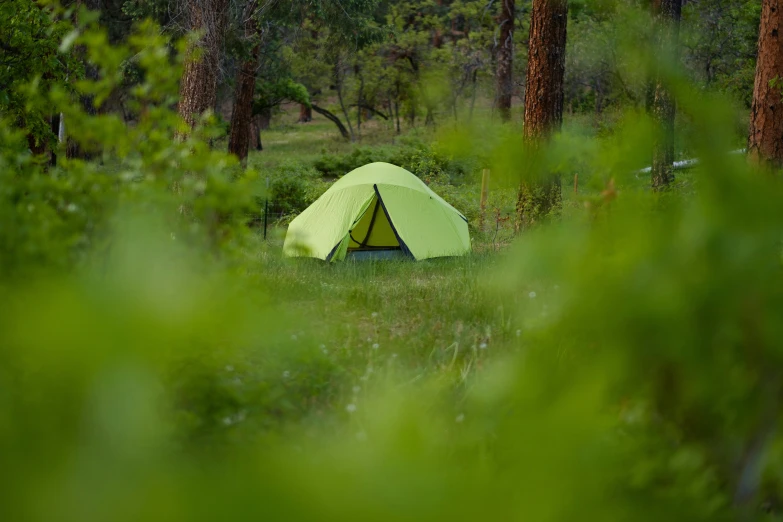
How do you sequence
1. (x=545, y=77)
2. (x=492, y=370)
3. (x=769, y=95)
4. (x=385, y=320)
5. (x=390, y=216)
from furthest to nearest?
1. (x=390, y=216)
2. (x=545, y=77)
3. (x=769, y=95)
4. (x=385, y=320)
5. (x=492, y=370)

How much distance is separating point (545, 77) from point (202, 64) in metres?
4.51

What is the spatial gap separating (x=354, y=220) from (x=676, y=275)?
8.73 metres

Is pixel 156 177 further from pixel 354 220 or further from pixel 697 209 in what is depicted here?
pixel 354 220

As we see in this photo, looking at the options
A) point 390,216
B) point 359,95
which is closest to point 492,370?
point 390,216

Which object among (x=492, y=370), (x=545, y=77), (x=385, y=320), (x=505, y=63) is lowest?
(x=385, y=320)

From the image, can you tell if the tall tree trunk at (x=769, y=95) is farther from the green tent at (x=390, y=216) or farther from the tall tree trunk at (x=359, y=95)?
the tall tree trunk at (x=359, y=95)

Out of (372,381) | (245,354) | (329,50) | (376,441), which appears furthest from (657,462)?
(329,50)

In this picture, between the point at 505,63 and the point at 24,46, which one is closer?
the point at 24,46

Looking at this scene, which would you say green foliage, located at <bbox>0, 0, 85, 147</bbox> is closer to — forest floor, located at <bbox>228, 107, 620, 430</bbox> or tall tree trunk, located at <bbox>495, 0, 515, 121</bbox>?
forest floor, located at <bbox>228, 107, 620, 430</bbox>

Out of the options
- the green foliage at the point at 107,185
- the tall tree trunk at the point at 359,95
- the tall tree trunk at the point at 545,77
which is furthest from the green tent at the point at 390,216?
the tall tree trunk at the point at 359,95

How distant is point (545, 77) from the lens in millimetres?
8992

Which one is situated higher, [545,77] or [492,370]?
[545,77]

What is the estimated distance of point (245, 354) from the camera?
260 centimetres

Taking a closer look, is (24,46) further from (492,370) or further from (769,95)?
(769,95)
